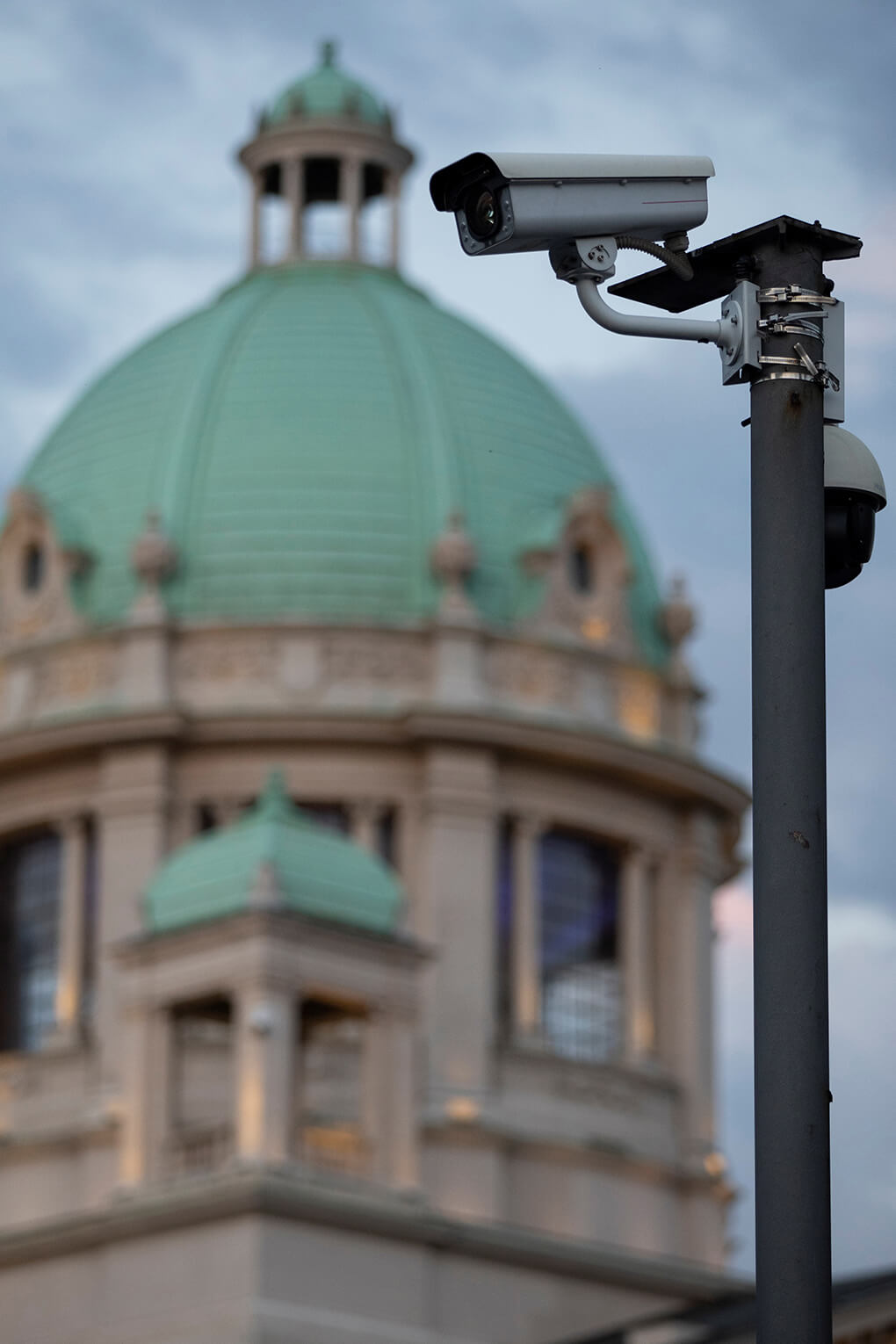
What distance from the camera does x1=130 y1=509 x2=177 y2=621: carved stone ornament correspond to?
66.9 m

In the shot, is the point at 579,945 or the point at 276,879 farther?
the point at 579,945

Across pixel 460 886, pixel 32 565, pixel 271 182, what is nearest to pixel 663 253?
pixel 460 886

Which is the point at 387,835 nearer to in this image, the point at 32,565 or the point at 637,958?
the point at 637,958

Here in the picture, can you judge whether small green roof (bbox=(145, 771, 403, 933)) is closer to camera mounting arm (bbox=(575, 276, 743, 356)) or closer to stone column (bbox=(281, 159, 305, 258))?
stone column (bbox=(281, 159, 305, 258))

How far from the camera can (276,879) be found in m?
54.3

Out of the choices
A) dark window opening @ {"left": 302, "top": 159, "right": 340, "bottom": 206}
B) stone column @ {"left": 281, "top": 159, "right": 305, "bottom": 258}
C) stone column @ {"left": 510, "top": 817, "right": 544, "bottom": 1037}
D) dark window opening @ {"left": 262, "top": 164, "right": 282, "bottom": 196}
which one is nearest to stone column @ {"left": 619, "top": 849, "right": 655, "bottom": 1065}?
stone column @ {"left": 510, "top": 817, "right": 544, "bottom": 1037}

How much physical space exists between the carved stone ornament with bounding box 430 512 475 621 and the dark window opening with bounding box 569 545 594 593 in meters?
2.99

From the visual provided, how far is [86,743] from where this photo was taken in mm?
65938

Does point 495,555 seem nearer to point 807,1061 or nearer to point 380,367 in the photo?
point 380,367

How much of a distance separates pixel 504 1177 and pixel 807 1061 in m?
50.7

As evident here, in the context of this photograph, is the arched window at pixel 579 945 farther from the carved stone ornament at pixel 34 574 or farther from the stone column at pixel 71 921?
the carved stone ornament at pixel 34 574

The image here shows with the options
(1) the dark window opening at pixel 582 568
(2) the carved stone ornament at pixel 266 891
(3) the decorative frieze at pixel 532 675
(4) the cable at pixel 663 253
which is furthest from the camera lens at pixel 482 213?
(1) the dark window opening at pixel 582 568

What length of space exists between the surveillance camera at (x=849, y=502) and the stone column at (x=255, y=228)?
61.4m

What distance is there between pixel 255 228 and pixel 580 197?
6147cm
